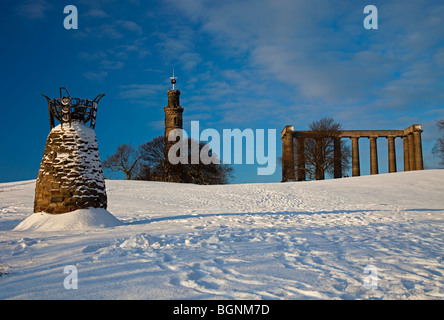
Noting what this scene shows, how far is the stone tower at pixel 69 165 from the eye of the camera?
9.29 m

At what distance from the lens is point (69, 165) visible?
9.45m

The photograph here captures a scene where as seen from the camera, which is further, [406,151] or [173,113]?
[173,113]

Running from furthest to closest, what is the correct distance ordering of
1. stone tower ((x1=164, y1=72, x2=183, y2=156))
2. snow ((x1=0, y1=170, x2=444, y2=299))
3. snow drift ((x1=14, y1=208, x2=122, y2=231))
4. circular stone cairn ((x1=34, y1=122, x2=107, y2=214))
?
1. stone tower ((x1=164, y1=72, x2=183, y2=156))
2. circular stone cairn ((x1=34, y1=122, x2=107, y2=214))
3. snow drift ((x1=14, y1=208, x2=122, y2=231))
4. snow ((x1=0, y1=170, x2=444, y2=299))

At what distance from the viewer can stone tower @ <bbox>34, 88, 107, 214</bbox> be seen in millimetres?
9289

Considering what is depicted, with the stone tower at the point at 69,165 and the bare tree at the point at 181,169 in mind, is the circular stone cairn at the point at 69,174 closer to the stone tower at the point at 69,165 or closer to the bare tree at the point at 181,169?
the stone tower at the point at 69,165

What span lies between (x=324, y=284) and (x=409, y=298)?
0.99 meters

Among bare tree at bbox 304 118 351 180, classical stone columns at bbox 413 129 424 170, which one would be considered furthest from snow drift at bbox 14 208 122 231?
classical stone columns at bbox 413 129 424 170

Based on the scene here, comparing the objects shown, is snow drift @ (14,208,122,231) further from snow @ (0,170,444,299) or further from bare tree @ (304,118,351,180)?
bare tree @ (304,118,351,180)

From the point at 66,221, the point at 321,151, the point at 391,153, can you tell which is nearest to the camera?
the point at 66,221

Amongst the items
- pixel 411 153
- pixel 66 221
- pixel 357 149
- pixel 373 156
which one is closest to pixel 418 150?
pixel 411 153

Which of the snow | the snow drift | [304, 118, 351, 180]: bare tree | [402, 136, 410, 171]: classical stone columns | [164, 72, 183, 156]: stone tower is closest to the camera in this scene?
the snow


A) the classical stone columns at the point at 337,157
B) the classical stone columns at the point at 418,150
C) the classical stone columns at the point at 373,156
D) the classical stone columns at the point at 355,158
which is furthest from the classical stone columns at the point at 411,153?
the classical stone columns at the point at 337,157

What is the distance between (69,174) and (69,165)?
0.94 feet

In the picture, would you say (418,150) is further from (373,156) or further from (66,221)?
(66,221)
